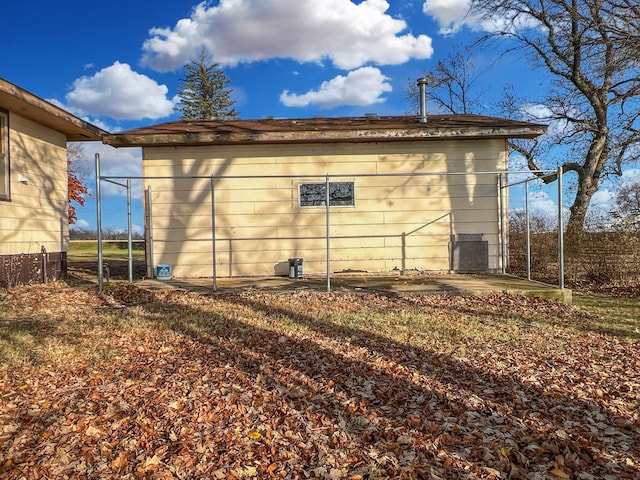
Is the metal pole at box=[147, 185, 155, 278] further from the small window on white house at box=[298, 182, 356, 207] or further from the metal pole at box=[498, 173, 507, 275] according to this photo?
the metal pole at box=[498, 173, 507, 275]

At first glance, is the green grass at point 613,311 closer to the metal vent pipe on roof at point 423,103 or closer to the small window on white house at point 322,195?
the small window on white house at point 322,195

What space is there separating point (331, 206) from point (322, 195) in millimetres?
319

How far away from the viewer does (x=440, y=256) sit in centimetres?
966

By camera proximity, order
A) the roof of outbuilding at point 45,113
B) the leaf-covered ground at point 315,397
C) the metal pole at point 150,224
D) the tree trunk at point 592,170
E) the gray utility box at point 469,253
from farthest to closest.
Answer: the tree trunk at point 592,170 < the gray utility box at point 469,253 < the metal pole at point 150,224 < the roof of outbuilding at point 45,113 < the leaf-covered ground at point 315,397

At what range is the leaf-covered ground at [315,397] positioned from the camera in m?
2.50

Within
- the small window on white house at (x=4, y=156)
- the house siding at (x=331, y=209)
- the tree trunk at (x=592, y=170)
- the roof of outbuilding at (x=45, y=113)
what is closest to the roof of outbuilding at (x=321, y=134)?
the house siding at (x=331, y=209)

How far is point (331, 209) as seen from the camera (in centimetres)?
953

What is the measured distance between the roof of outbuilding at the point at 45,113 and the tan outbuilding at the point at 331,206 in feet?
4.72

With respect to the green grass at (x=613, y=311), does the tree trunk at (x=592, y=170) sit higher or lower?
higher

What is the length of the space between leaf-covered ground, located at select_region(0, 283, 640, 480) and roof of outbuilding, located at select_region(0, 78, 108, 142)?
3.89 metres

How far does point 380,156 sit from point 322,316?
486 cm

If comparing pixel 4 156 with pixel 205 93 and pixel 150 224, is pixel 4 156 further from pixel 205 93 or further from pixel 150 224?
pixel 205 93

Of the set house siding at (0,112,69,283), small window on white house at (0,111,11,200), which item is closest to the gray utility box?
house siding at (0,112,69,283)

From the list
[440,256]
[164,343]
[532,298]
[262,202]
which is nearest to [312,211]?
[262,202]
